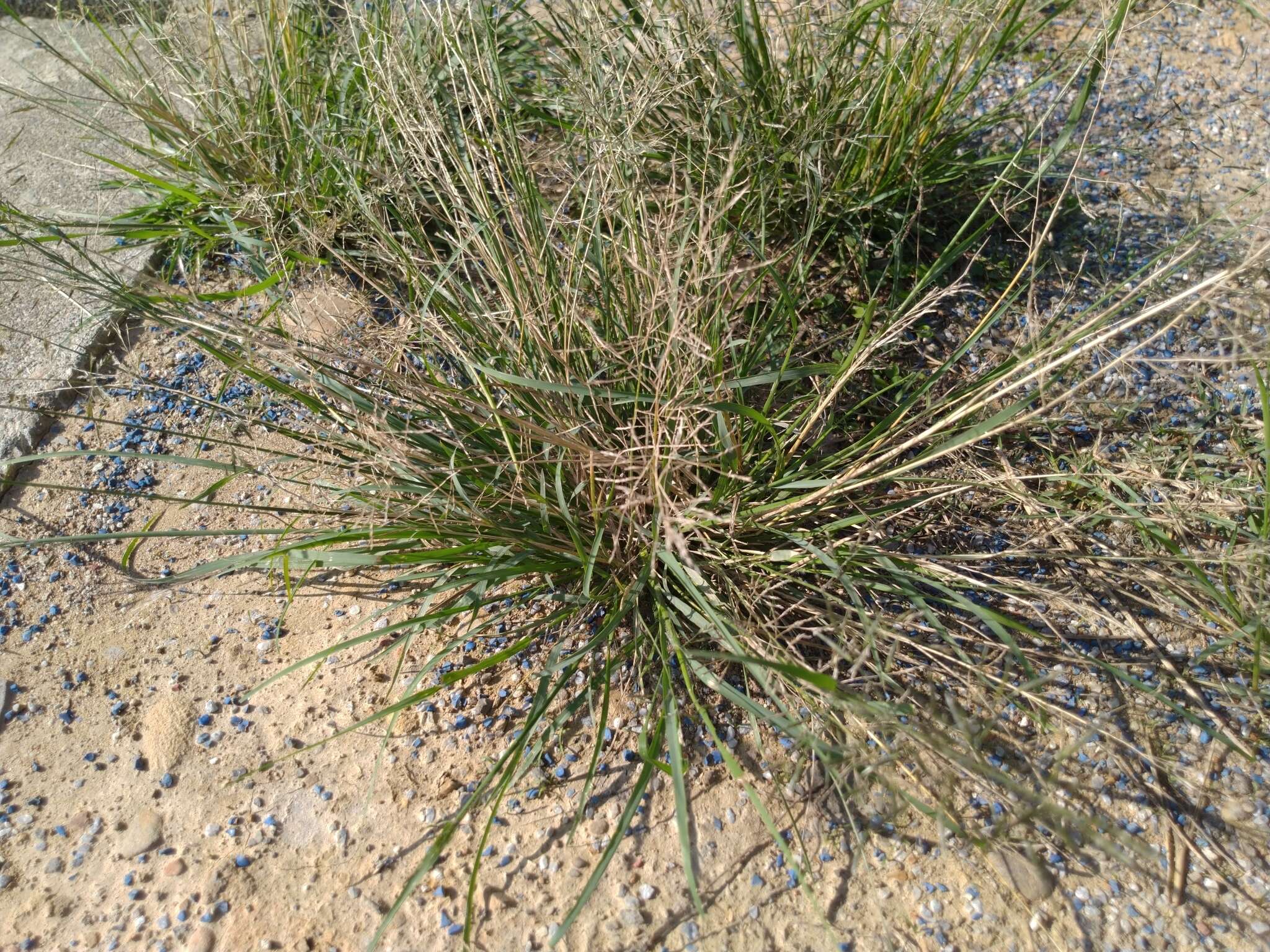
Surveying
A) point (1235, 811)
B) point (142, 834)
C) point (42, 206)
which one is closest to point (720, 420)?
point (1235, 811)

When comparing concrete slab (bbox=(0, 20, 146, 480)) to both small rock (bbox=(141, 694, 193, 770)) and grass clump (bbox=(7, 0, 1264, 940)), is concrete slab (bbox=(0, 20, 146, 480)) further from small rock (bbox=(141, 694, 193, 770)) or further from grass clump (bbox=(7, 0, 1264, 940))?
small rock (bbox=(141, 694, 193, 770))

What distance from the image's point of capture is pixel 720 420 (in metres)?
1.53

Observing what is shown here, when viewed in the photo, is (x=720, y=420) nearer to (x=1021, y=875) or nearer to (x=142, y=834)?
(x=1021, y=875)

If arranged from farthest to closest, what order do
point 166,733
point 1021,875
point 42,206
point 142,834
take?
point 42,206, point 166,733, point 142,834, point 1021,875

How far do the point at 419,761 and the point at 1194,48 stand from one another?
2.77 meters

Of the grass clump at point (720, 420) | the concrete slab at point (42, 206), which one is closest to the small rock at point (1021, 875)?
the grass clump at point (720, 420)

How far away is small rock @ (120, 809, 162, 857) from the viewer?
1605 millimetres

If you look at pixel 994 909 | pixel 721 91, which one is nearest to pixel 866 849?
pixel 994 909

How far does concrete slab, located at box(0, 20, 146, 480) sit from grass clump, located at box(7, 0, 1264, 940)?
0.55ft

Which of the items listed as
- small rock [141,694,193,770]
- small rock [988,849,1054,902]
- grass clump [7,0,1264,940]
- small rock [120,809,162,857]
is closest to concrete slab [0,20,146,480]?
grass clump [7,0,1264,940]

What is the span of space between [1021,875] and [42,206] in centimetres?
272

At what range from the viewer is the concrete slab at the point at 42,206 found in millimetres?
2170

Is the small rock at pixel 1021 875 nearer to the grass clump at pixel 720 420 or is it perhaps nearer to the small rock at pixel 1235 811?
the grass clump at pixel 720 420

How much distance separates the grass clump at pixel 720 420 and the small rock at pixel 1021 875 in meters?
0.09
